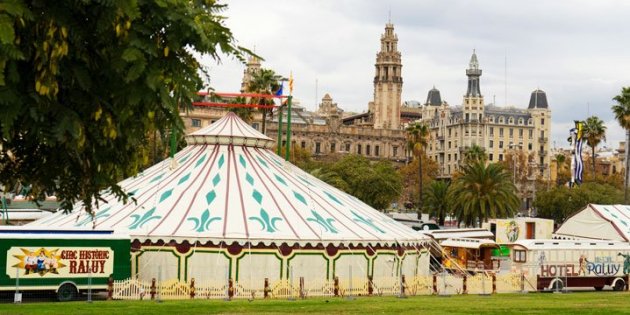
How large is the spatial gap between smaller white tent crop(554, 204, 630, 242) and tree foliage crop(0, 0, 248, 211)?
113 ft

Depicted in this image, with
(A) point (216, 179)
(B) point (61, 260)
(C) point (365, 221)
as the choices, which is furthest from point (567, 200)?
(B) point (61, 260)

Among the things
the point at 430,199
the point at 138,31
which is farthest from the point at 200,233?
the point at 430,199

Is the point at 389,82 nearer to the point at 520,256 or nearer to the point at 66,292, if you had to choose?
the point at 520,256

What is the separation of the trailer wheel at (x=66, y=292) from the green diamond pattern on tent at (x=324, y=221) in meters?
8.36

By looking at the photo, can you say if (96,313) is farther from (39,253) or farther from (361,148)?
(361,148)

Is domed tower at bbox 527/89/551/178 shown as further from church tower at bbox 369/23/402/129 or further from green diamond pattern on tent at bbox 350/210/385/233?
green diamond pattern on tent at bbox 350/210/385/233

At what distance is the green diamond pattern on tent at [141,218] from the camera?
100ft

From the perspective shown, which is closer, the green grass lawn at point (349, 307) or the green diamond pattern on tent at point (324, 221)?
the green grass lawn at point (349, 307)

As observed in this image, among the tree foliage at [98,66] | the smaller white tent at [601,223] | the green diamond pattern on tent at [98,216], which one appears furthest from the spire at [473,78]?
the tree foliage at [98,66]

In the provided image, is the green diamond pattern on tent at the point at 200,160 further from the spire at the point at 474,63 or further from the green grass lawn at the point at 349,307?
the spire at the point at 474,63

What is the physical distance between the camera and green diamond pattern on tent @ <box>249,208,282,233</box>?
30928 millimetres

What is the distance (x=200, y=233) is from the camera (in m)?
30.1

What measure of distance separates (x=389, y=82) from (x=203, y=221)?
435 feet

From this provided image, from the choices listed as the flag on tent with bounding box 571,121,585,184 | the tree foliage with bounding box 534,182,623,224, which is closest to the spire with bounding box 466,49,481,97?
the tree foliage with bounding box 534,182,623,224
